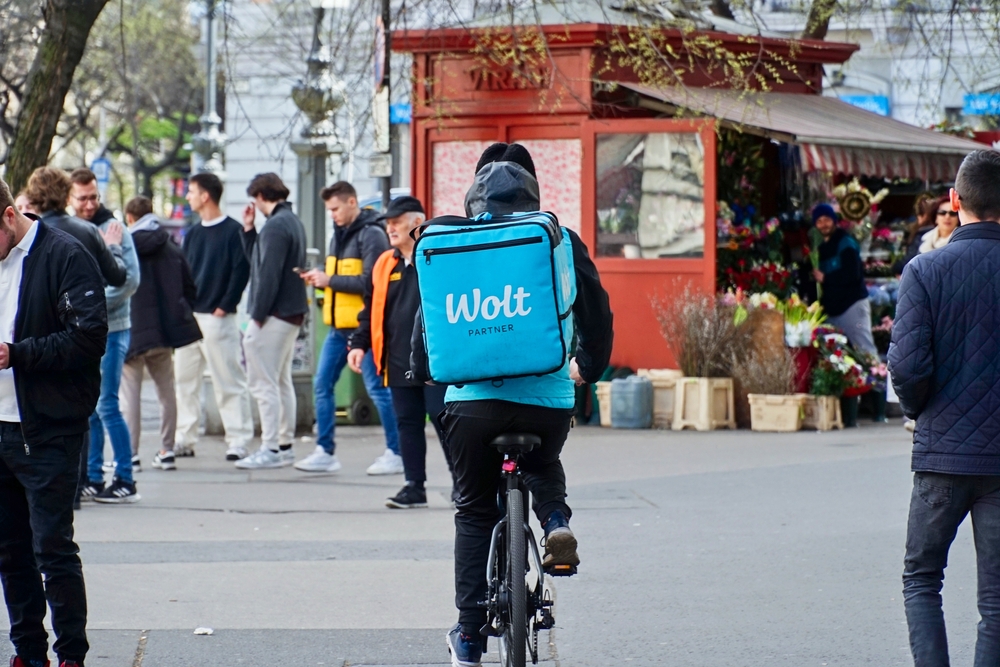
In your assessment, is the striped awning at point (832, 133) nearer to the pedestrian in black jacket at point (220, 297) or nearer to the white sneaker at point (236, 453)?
the pedestrian in black jacket at point (220, 297)

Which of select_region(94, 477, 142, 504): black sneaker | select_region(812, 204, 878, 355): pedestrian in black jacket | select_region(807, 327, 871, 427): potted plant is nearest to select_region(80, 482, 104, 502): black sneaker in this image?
select_region(94, 477, 142, 504): black sneaker

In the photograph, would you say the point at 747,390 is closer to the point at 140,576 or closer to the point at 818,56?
the point at 818,56

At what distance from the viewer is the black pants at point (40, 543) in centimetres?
479

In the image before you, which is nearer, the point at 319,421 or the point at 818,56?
the point at 319,421

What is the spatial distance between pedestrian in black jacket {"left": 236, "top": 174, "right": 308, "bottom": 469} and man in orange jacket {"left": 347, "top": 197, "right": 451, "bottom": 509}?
174 cm

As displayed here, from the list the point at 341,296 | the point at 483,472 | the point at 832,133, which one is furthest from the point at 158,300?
the point at 832,133

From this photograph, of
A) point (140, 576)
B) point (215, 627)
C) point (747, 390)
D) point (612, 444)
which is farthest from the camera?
point (747, 390)

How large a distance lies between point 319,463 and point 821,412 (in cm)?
471

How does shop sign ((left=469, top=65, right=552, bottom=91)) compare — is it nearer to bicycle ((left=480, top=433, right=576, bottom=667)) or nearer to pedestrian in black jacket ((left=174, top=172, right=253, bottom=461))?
pedestrian in black jacket ((left=174, top=172, right=253, bottom=461))

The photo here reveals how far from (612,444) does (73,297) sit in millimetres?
7440

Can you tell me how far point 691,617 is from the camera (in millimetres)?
5984

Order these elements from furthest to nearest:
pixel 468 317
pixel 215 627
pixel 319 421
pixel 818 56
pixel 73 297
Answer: pixel 818 56 → pixel 319 421 → pixel 215 627 → pixel 73 297 → pixel 468 317

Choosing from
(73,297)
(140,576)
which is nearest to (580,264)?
(73,297)

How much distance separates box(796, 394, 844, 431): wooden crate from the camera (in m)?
12.7
